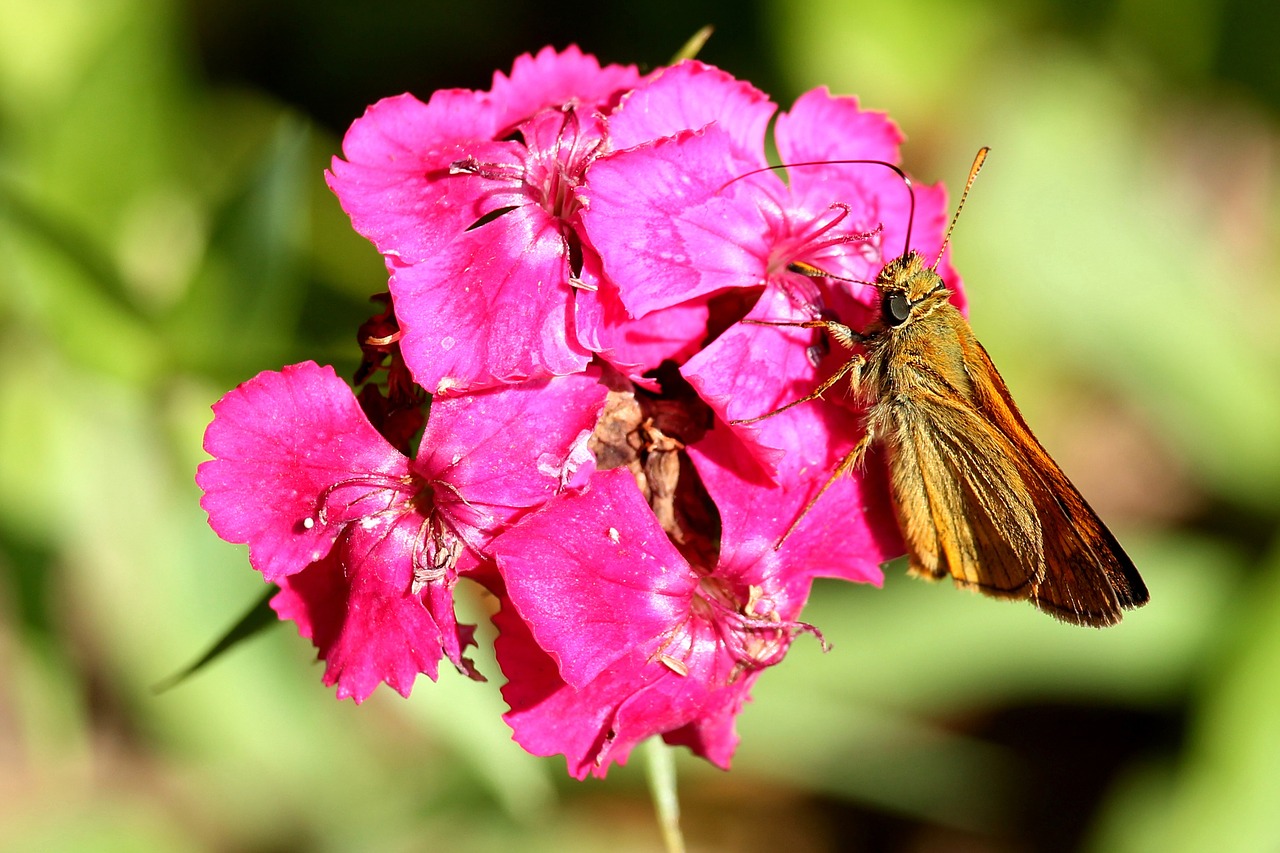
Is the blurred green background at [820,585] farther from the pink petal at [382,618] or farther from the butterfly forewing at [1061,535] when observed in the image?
the butterfly forewing at [1061,535]

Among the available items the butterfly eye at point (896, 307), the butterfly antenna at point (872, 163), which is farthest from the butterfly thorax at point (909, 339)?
the butterfly antenna at point (872, 163)

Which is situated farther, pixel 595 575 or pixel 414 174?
pixel 414 174

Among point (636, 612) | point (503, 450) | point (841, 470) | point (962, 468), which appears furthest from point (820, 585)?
point (503, 450)

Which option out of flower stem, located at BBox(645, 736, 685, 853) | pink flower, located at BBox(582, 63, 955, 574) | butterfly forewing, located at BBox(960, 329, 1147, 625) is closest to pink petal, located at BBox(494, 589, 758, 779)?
flower stem, located at BBox(645, 736, 685, 853)

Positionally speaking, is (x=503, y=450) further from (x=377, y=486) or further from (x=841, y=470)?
(x=841, y=470)

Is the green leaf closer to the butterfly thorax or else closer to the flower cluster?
the flower cluster

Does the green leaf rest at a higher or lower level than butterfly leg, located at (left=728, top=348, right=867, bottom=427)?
lower
